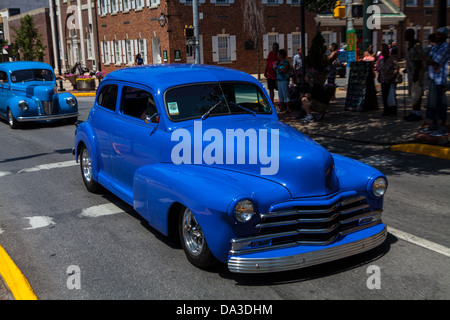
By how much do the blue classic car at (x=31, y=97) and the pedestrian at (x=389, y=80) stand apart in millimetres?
9080

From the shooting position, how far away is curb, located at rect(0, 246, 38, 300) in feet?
14.1

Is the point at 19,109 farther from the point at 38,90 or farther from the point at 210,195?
the point at 210,195

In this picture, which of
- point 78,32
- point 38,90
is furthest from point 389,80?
point 78,32

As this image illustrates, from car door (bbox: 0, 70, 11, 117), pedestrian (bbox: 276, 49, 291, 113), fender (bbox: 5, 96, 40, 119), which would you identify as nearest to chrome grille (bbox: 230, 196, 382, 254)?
pedestrian (bbox: 276, 49, 291, 113)

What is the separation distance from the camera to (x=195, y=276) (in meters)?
4.61

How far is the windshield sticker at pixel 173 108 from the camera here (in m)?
5.64

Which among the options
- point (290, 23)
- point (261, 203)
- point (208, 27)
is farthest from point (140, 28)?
point (261, 203)

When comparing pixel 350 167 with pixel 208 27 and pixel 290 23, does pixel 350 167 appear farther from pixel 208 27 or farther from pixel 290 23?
pixel 290 23

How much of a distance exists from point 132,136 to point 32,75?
1192 centimetres

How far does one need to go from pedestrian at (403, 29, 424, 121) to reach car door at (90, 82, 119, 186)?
7.77 m

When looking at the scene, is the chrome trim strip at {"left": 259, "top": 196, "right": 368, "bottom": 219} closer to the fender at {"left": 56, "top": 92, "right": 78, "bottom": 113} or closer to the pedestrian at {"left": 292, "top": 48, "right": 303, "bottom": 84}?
the pedestrian at {"left": 292, "top": 48, "right": 303, "bottom": 84}

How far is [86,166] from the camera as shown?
774 cm

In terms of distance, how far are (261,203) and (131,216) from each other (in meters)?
2.70
